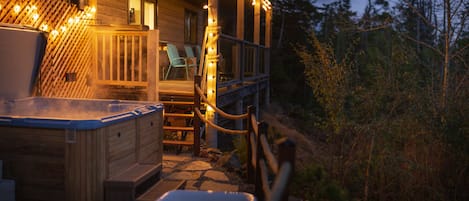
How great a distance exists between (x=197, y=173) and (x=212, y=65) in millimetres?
1916

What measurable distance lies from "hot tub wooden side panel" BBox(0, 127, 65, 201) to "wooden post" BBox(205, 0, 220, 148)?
3.14 metres

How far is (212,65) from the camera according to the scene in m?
6.54

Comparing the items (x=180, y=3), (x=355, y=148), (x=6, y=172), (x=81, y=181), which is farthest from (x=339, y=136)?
(x=180, y=3)

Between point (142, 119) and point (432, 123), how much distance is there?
377 cm

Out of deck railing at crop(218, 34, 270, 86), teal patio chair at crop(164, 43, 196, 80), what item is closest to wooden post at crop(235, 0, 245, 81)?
deck railing at crop(218, 34, 270, 86)

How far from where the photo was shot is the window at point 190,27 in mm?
12008

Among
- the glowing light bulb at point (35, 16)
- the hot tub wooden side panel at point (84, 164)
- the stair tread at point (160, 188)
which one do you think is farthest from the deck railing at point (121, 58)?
the hot tub wooden side panel at point (84, 164)

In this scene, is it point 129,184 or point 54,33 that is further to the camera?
point 54,33

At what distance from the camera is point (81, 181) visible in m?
3.44

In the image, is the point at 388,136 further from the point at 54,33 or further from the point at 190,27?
the point at 190,27

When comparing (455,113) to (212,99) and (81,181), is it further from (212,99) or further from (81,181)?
(81,181)

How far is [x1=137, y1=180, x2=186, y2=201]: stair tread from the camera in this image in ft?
12.7

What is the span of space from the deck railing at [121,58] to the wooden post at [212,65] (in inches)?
36.0

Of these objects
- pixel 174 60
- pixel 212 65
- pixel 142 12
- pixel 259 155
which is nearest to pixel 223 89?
pixel 212 65
